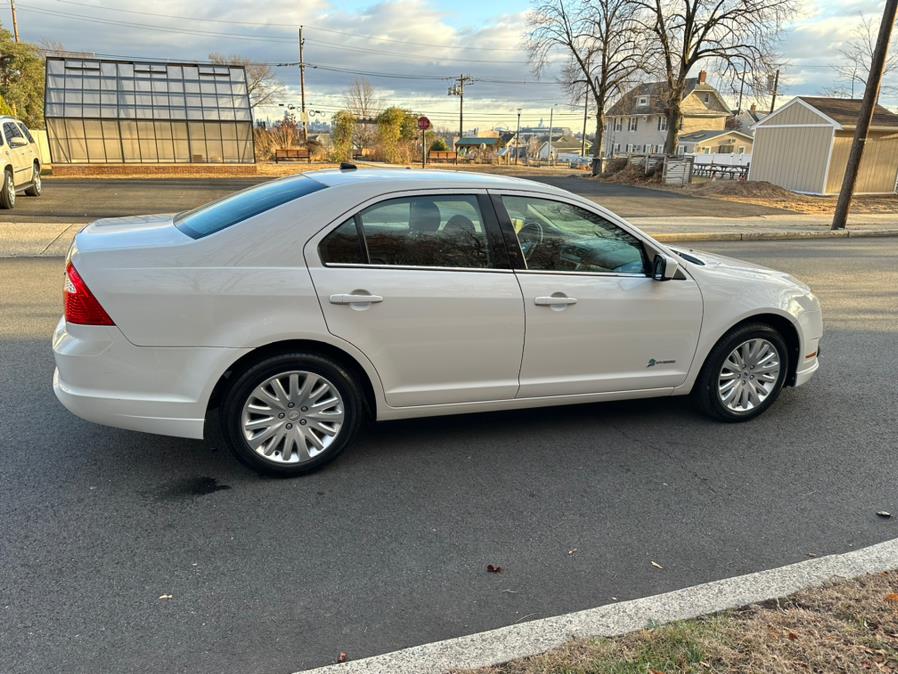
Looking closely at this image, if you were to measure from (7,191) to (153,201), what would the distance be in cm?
421

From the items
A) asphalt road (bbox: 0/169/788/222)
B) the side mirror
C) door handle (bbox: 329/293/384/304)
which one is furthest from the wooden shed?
door handle (bbox: 329/293/384/304)

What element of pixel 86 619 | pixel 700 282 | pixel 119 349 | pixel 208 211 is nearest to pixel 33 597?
pixel 86 619

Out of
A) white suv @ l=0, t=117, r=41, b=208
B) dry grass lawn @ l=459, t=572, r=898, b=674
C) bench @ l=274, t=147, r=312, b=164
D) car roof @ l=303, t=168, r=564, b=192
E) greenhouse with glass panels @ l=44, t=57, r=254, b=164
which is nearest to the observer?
dry grass lawn @ l=459, t=572, r=898, b=674

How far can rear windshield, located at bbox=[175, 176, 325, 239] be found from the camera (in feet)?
12.5

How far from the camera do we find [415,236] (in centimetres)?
391

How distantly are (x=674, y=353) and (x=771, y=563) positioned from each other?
1639 millimetres

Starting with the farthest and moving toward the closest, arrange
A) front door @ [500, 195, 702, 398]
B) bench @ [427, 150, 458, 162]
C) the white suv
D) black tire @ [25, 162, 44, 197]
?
bench @ [427, 150, 458, 162], black tire @ [25, 162, 44, 197], the white suv, front door @ [500, 195, 702, 398]

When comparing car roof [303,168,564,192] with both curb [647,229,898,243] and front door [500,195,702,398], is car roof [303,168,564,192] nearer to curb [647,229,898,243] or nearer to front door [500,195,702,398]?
front door [500,195,702,398]

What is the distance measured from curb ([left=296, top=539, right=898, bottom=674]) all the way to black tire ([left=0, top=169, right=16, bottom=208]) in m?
16.1

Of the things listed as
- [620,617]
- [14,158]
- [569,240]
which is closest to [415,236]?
[569,240]

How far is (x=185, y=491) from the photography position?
143 inches

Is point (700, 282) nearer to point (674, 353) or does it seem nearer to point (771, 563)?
point (674, 353)

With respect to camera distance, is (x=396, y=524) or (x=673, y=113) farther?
(x=673, y=113)

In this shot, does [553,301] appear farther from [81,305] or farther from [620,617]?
[81,305]
